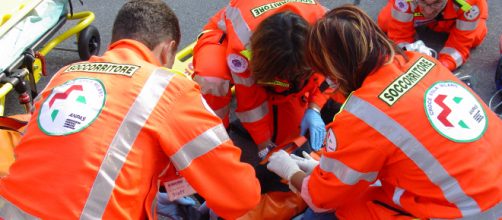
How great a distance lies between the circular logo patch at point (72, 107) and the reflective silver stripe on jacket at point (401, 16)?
2602 mm

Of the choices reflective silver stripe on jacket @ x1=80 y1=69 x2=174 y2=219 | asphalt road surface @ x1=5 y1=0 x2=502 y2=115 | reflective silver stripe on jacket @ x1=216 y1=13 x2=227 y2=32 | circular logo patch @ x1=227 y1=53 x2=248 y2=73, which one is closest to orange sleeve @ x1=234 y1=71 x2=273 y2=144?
circular logo patch @ x1=227 y1=53 x2=248 y2=73

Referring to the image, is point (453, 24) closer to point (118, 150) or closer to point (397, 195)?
point (397, 195)

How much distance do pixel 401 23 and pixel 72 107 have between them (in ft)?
8.97

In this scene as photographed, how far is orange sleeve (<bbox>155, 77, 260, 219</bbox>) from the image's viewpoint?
152 cm

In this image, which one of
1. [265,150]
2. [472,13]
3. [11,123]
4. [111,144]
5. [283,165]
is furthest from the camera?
[472,13]

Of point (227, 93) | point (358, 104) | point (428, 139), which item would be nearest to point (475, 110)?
point (428, 139)

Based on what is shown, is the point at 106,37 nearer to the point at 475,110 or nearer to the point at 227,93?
the point at 227,93

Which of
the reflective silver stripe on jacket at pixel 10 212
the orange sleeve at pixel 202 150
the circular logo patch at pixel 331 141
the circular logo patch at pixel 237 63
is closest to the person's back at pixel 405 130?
the circular logo patch at pixel 331 141

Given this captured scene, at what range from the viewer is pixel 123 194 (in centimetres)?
150

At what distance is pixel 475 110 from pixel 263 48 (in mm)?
924

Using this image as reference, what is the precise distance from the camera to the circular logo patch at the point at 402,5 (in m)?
3.51

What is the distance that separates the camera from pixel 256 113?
274cm

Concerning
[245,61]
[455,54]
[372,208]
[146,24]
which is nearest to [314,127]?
[245,61]

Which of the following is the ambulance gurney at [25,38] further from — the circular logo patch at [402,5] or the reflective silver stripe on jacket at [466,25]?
the reflective silver stripe on jacket at [466,25]
